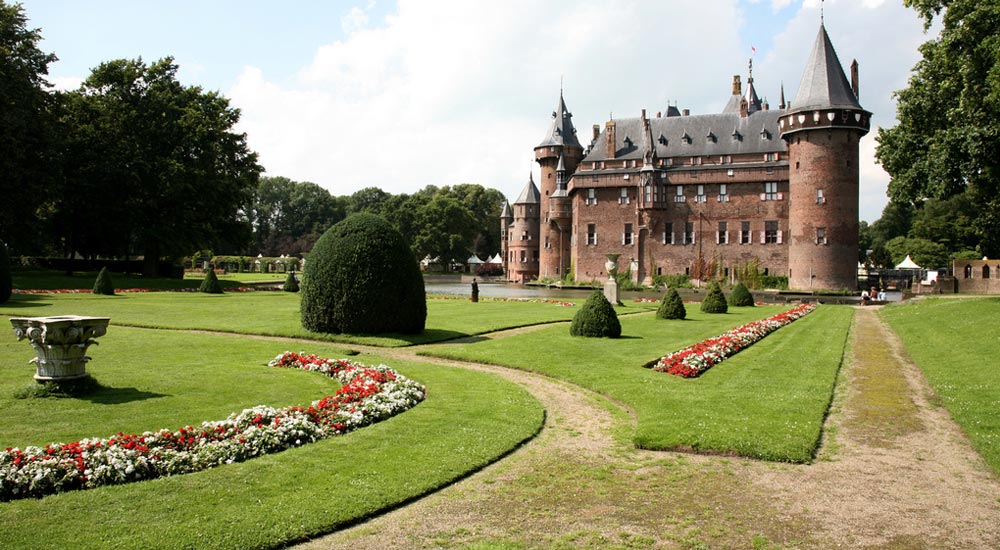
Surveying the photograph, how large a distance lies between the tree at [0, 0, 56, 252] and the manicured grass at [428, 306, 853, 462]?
28.9 metres

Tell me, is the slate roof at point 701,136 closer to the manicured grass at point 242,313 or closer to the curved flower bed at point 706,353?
the manicured grass at point 242,313

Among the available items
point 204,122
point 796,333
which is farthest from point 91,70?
point 796,333

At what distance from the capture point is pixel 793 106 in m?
55.5

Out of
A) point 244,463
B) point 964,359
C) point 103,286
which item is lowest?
point 244,463

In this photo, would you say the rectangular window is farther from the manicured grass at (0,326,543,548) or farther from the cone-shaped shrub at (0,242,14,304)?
the cone-shaped shrub at (0,242,14,304)

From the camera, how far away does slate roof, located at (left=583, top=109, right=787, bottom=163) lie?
64.0 metres

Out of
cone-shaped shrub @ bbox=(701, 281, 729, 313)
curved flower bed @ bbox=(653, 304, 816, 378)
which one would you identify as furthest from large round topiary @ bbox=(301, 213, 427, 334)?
cone-shaped shrub @ bbox=(701, 281, 729, 313)

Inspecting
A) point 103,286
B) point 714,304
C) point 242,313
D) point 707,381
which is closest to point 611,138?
point 714,304

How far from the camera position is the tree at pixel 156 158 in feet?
140

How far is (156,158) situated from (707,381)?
42.2m

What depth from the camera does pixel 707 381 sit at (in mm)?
12992

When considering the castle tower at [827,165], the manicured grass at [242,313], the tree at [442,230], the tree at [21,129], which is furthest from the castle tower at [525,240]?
the tree at [21,129]

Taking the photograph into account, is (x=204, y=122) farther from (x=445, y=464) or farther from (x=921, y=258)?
(x=921, y=258)

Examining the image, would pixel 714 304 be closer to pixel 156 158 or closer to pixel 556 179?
pixel 156 158
